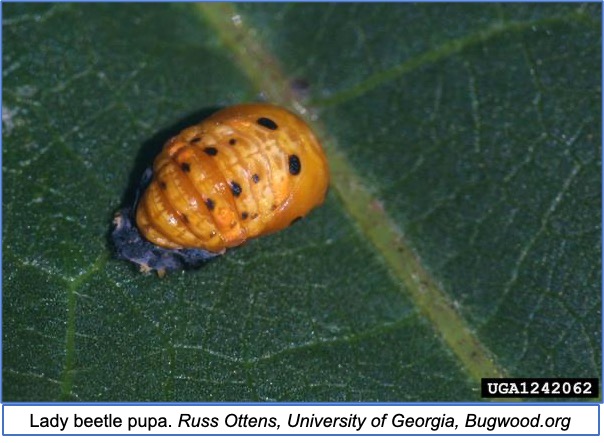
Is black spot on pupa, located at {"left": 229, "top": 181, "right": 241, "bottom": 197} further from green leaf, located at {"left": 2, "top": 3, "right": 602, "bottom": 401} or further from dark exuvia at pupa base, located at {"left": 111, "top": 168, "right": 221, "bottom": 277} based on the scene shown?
green leaf, located at {"left": 2, "top": 3, "right": 602, "bottom": 401}

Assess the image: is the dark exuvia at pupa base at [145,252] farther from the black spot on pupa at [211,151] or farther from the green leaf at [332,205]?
the black spot on pupa at [211,151]

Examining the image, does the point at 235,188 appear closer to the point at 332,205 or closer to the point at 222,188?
the point at 222,188

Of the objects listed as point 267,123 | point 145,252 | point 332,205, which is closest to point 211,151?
point 267,123

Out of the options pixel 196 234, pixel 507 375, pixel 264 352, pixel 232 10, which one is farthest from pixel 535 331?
pixel 232 10

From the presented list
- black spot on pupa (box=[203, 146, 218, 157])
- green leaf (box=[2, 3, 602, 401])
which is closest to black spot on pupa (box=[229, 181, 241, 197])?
black spot on pupa (box=[203, 146, 218, 157])

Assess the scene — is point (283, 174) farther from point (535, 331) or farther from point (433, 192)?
point (535, 331)

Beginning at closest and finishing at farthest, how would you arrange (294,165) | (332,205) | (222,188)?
1. (222,188)
2. (294,165)
3. (332,205)

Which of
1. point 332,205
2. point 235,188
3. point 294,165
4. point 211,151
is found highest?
point 211,151
